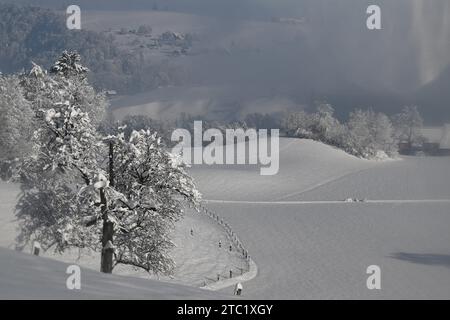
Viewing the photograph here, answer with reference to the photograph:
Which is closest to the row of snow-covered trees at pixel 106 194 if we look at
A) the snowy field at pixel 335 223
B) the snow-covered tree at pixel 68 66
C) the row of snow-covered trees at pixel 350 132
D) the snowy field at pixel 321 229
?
the snowy field at pixel 321 229

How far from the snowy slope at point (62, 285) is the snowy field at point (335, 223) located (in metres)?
19.5

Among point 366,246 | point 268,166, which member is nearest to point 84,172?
point 366,246

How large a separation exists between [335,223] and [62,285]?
5164cm

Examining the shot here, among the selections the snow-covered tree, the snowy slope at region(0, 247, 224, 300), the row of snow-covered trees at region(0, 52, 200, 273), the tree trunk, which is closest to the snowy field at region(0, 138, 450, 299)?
the snowy slope at region(0, 247, 224, 300)

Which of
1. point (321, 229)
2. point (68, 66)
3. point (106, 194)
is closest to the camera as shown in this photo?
point (106, 194)

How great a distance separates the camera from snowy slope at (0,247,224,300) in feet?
40.3

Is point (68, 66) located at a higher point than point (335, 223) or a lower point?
higher

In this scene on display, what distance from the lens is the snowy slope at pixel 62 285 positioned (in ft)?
40.3

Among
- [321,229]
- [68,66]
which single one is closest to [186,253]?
[321,229]

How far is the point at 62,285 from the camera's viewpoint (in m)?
13.3

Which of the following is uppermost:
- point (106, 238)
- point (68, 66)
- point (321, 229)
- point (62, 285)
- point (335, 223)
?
point (68, 66)

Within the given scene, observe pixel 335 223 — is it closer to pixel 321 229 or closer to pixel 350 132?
pixel 321 229

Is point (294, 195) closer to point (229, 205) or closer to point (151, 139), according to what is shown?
point (229, 205)

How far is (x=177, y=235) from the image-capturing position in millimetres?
46406
